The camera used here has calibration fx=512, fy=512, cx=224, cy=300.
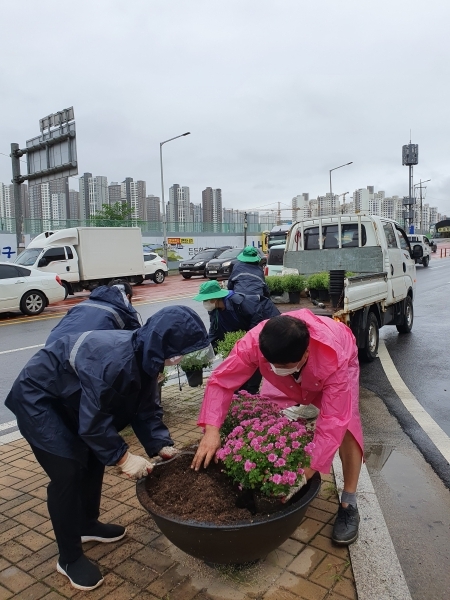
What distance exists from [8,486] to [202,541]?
2107 millimetres

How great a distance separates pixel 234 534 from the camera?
2336 mm

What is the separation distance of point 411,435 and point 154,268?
21359 millimetres

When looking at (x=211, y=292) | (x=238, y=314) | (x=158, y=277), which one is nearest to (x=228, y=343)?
(x=238, y=314)

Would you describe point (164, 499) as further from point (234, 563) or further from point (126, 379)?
point (126, 379)

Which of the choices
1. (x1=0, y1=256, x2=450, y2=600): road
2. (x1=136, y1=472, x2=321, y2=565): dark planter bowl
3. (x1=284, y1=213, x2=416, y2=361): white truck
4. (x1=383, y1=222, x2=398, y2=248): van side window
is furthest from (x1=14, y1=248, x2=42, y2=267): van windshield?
(x1=136, y1=472, x2=321, y2=565): dark planter bowl

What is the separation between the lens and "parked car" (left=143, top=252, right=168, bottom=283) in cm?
2512

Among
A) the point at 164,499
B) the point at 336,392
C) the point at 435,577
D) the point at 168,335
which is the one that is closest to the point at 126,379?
the point at 168,335

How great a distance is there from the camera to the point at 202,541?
7.81 ft

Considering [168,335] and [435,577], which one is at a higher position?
[168,335]

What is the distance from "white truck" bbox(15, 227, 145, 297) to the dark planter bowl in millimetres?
17340

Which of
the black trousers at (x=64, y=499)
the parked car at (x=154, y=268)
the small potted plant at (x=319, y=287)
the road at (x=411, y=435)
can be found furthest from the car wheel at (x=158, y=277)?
the black trousers at (x=64, y=499)

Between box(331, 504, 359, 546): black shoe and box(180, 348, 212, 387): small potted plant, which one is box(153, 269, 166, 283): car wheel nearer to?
box(180, 348, 212, 387): small potted plant

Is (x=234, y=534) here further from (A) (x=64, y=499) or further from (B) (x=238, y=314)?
(B) (x=238, y=314)

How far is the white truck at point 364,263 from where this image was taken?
748 cm
